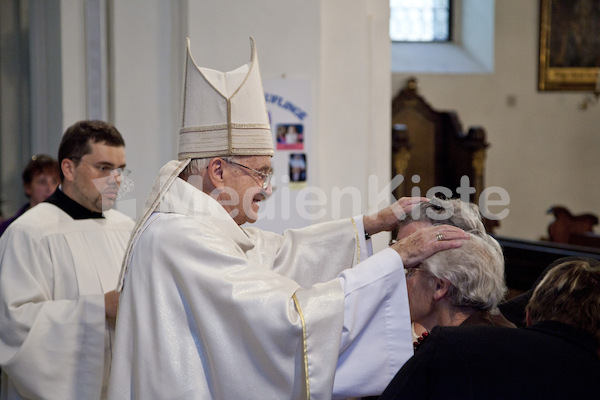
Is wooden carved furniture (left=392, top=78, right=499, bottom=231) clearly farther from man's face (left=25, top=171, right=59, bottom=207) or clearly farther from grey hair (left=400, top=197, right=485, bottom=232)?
grey hair (left=400, top=197, right=485, bottom=232)

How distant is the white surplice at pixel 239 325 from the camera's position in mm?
2102

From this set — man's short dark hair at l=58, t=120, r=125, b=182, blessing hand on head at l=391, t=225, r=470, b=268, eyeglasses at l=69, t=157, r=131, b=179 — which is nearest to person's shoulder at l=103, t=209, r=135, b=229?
eyeglasses at l=69, t=157, r=131, b=179

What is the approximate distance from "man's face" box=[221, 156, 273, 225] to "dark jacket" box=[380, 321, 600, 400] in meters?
0.93

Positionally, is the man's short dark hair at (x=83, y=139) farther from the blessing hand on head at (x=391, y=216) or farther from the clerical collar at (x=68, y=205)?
the blessing hand on head at (x=391, y=216)

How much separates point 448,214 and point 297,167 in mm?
2247

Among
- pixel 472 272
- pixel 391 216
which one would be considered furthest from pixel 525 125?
pixel 472 272

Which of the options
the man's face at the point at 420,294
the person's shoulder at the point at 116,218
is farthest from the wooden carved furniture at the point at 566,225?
the man's face at the point at 420,294

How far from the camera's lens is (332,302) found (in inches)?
83.4

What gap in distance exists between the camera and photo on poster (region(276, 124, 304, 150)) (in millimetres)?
4750

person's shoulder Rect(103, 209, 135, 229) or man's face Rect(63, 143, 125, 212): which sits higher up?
man's face Rect(63, 143, 125, 212)

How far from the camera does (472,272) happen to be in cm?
227

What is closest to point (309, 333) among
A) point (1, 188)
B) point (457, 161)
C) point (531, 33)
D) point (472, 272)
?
point (472, 272)

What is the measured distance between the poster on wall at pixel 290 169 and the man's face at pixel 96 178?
1337 millimetres

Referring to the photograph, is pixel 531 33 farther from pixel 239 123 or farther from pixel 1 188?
pixel 239 123
